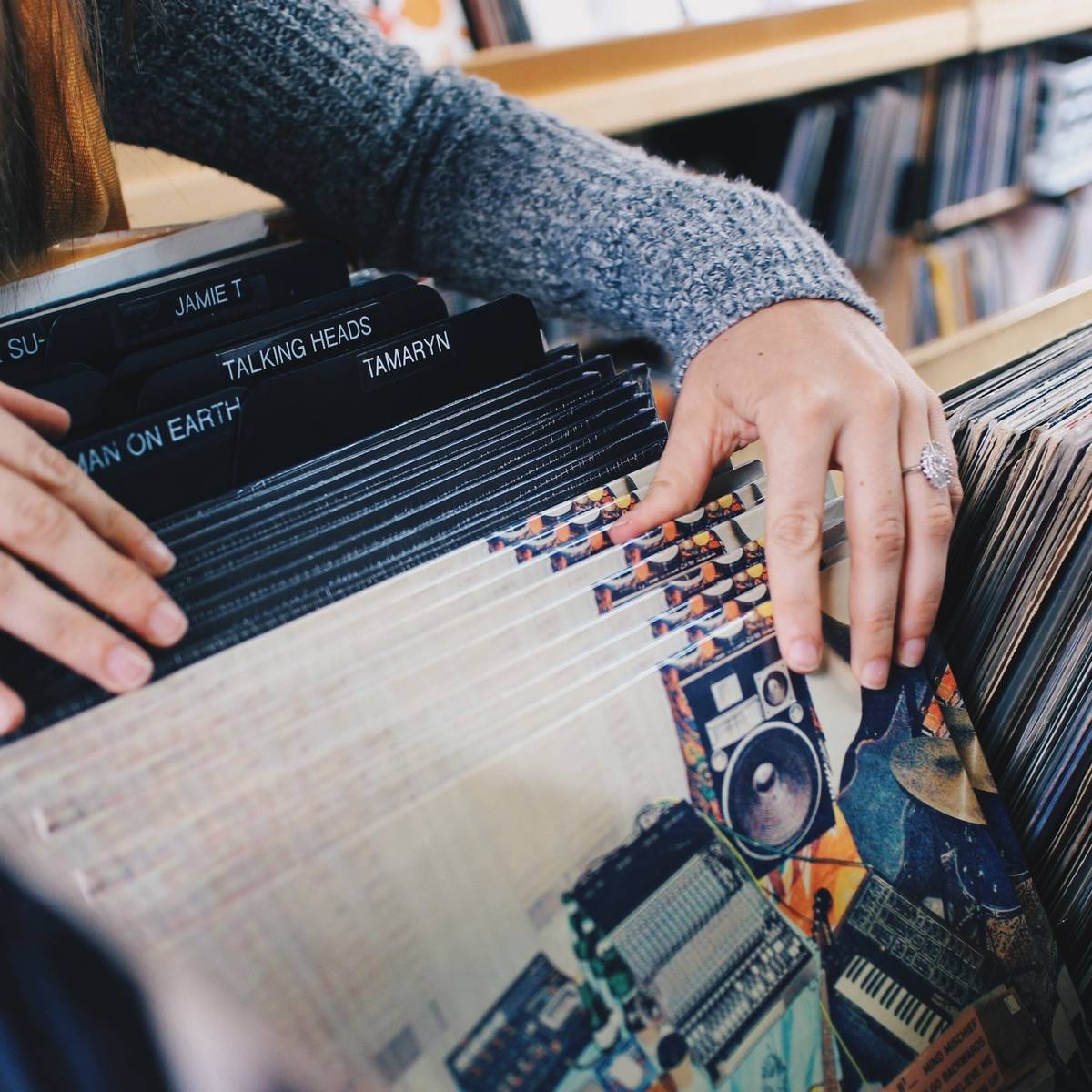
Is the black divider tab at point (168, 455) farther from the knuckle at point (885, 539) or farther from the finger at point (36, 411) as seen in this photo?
the knuckle at point (885, 539)

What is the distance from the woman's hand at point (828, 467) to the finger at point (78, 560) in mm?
246

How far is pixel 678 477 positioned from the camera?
0.54m

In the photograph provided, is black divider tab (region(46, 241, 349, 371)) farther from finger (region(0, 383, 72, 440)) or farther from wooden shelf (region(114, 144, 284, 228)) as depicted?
wooden shelf (region(114, 144, 284, 228))

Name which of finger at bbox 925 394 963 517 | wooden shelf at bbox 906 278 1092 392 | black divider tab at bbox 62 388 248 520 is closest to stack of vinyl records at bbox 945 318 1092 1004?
finger at bbox 925 394 963 517

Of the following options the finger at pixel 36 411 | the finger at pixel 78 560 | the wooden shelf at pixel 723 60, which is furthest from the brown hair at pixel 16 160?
the wooden shelf at pixel 723 60

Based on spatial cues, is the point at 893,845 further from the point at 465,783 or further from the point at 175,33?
the point at 175,33

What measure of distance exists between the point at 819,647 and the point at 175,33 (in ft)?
2.38

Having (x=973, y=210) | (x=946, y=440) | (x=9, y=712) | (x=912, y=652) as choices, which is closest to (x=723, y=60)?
(x=973, y=210)

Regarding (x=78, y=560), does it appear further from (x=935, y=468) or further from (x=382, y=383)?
(x=935, y=468)

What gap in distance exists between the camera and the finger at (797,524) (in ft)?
1.67

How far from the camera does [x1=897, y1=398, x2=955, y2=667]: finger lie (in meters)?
0.55

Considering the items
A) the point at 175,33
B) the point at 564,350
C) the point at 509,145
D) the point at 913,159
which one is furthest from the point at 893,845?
the point at 913,159

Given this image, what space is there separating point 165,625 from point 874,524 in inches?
15.4

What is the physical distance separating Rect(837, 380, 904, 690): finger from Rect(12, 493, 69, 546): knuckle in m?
0.43
